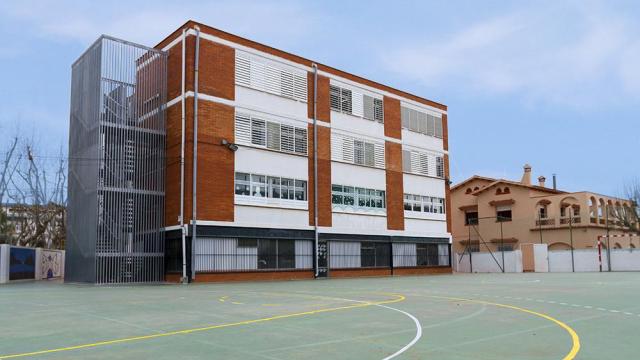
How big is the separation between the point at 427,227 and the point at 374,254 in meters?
6.86

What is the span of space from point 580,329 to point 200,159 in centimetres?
2487

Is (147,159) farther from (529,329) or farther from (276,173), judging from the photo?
(529,329)

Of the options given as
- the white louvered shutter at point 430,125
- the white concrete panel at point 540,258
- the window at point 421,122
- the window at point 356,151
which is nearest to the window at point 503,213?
the white concrete panel at point 540,258

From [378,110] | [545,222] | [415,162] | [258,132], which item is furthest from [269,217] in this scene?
[545,222]

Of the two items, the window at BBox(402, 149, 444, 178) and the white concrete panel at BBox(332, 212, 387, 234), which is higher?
the window at BBox(402, 149, 444, 178)

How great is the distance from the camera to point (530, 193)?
66.2m

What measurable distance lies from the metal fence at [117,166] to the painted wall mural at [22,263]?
244 inches

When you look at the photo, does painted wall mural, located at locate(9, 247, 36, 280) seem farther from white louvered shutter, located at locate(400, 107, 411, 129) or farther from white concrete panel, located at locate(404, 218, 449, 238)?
white louvered shutter, located at locate(400, 107, 411, 129)

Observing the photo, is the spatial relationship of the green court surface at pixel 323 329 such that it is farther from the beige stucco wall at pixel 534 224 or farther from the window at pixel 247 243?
the beige stucco wall at pixel 534 224

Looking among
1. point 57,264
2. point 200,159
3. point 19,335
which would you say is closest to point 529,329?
point 19,335

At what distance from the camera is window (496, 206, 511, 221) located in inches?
2648

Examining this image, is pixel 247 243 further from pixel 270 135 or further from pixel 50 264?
pixel 50 264

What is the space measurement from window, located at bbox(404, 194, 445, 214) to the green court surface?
93.3 feet

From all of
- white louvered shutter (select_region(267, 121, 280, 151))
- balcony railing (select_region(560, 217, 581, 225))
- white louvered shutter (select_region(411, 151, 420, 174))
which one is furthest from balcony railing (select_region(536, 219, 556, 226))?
white louvered shutter (select_region(267, 121, 280, 151))
